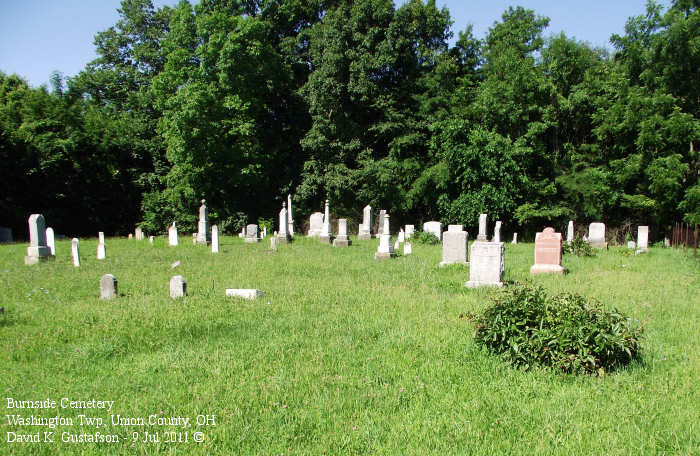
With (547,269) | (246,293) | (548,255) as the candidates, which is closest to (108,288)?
(246,293)

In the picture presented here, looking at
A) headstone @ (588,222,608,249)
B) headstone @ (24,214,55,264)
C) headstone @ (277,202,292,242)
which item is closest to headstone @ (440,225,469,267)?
headstone @ (277,202,292,242)

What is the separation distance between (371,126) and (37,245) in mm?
18934

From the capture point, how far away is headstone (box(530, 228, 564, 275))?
10875mm

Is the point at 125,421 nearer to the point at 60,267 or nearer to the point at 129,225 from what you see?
the point at 60,267

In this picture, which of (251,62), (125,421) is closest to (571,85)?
(251,62)

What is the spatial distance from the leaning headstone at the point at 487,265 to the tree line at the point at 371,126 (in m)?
15.2

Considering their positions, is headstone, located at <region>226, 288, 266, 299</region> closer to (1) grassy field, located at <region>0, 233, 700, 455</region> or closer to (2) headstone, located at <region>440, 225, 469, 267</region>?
(1) grassy field, located at <region>0, 233, 700, 455</region>

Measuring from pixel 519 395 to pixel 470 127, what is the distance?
22.7 metres

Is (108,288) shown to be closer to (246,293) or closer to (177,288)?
(177,288)

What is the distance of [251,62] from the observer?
25969 millimetres

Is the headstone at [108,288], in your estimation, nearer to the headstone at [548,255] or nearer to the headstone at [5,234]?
the headstone at [548,255]

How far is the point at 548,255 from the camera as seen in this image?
11023 millimetres

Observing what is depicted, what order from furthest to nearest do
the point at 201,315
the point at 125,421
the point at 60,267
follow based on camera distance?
the point at 60,267 < the point at 201,315 < the point at 125,421

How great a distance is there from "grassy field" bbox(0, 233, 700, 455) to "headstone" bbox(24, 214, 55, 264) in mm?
5303
